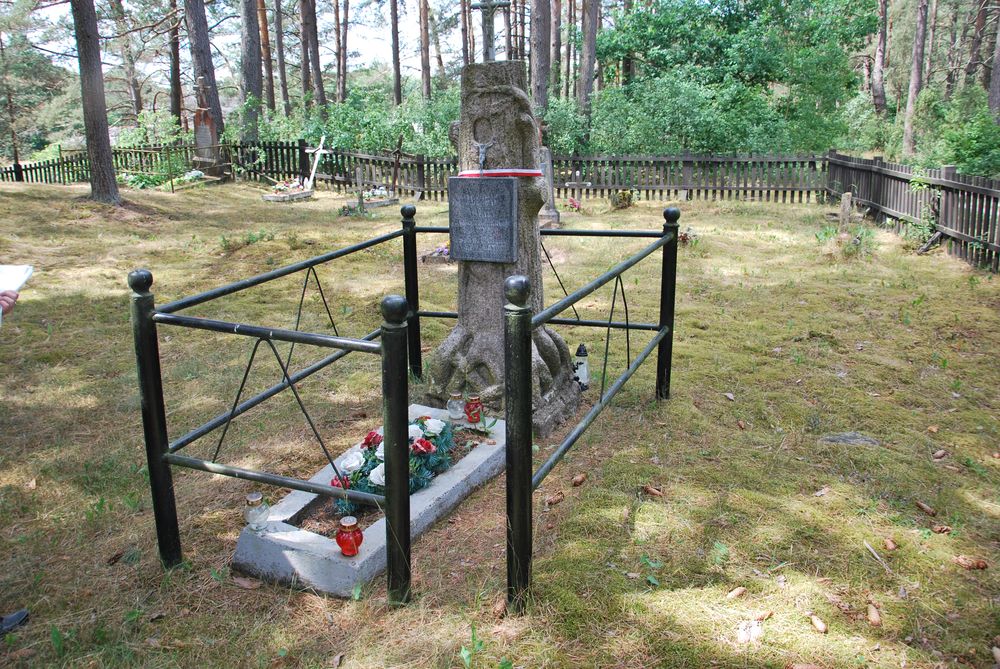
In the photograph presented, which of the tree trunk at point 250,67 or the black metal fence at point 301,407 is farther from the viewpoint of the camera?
the tree trunk at point 250,67

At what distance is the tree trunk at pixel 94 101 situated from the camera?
1131 centimetres

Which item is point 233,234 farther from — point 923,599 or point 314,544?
point 923,599

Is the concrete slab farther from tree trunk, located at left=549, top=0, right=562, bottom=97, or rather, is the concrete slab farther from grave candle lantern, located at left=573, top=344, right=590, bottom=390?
tree trunk, located at left=549, top=0, right=562, bottom=97

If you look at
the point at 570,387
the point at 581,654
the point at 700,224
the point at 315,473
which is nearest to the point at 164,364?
the point at 315,473

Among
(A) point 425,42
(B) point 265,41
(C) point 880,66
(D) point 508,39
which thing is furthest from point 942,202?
(C) point 880,66

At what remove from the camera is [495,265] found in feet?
14.9

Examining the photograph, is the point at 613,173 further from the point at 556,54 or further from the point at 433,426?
the point at 556,54

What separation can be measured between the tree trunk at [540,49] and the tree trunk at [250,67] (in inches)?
296

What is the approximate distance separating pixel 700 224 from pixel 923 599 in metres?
10.5

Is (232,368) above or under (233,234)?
under

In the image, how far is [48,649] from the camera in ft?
8.82

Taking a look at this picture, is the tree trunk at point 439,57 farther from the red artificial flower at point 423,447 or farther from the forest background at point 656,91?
the red artificial flower at point 423,447

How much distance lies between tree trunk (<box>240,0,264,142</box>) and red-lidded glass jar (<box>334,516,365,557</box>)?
18418 mm

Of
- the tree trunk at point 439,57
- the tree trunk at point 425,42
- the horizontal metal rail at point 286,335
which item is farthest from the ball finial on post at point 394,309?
the tree trunk at point 439,57
